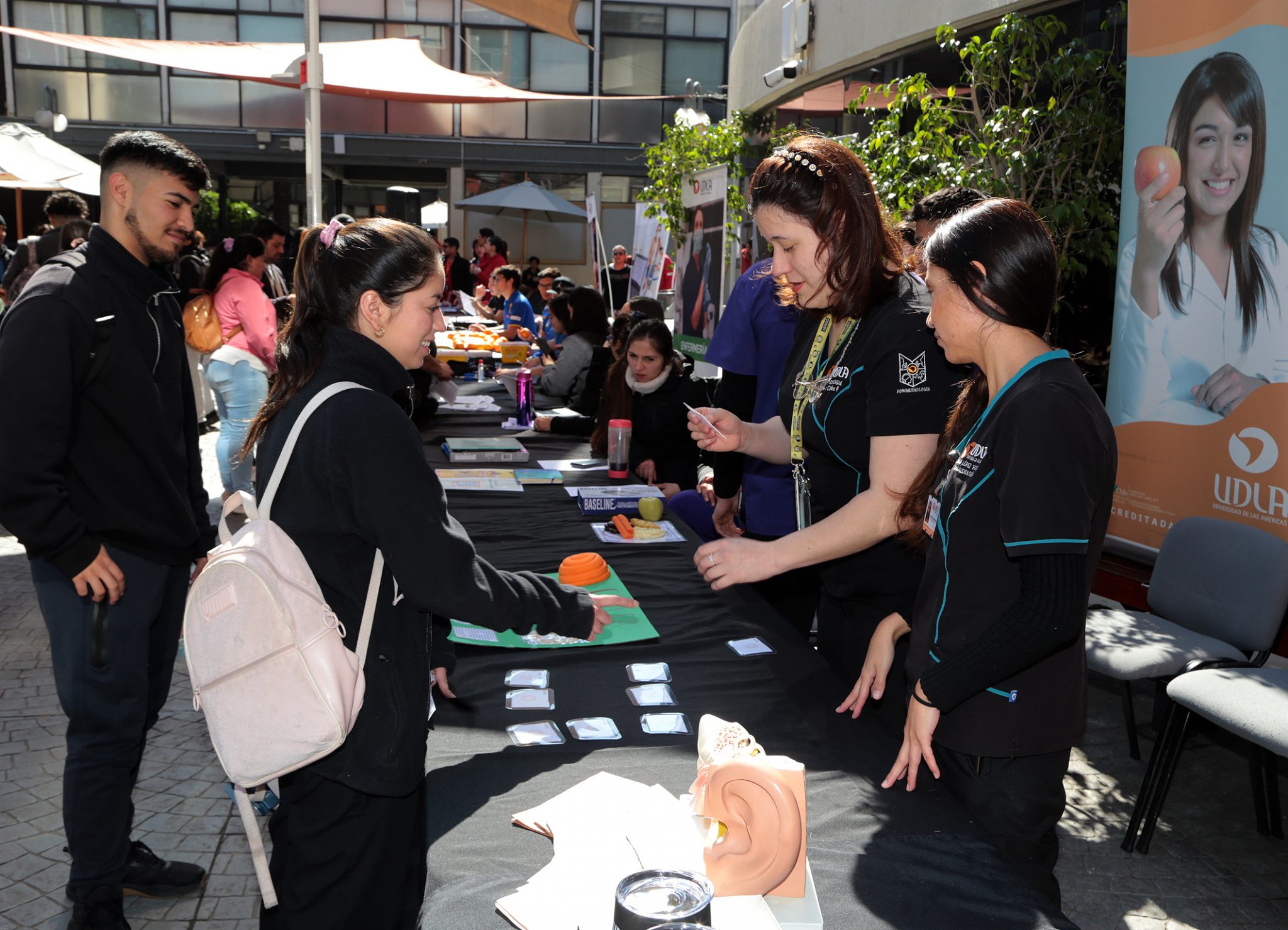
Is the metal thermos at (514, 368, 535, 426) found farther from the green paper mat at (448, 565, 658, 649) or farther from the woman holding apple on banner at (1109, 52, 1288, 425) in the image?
the green paper mat at (448, 565, 658, 649)

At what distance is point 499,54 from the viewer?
17297 millimetres

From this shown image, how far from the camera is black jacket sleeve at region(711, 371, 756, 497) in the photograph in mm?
3174

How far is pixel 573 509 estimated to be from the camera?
320cm

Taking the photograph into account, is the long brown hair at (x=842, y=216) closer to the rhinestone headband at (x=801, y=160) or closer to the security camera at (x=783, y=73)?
the rhinestone headband at (x=801, y=160)

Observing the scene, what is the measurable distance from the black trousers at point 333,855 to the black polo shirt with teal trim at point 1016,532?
32.3 inches

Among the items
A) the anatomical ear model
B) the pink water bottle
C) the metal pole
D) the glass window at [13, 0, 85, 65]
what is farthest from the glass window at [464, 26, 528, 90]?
the anatomical ear model

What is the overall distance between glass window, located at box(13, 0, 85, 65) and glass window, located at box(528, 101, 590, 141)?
7.30 m

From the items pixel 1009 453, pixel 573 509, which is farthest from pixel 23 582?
pixel 1009 453

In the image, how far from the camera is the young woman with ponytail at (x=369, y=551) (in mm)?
1453

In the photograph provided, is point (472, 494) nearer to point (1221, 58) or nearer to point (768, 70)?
point (1221, 58)

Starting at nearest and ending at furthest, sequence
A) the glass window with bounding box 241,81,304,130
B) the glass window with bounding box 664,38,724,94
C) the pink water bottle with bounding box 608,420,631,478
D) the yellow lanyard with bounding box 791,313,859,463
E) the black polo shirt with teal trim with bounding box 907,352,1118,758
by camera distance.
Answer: the black polo shirt with teal trim with bounding box 907,352,1118,758 < the yellow lanyard with bounding box 791,313,859,463 < the pink water bottle with bounding box 608,420,631,478 < the glass window with bounding box 241,81,304,130 < the glass window with bounding box 664,38,724,94

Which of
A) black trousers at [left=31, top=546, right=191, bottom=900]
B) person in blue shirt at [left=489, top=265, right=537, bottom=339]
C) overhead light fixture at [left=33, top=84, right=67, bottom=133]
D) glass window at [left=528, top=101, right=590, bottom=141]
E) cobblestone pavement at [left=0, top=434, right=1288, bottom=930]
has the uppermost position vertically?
glass window at [left=528, top=101, right=590, bottom=141]

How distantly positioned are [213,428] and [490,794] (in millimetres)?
7603

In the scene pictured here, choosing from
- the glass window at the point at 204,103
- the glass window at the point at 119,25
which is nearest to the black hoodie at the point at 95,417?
the glass window at the point at 204,103
